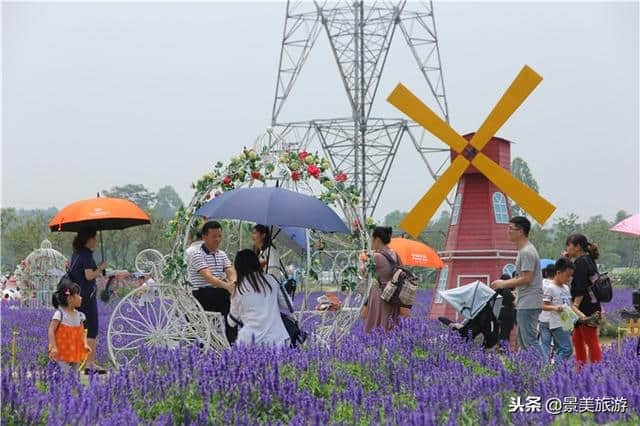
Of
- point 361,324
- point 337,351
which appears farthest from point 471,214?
point 337,351

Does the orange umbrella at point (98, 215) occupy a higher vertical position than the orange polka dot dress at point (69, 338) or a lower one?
higher

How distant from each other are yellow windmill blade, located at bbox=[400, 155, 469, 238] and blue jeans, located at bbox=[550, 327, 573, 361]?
554 cm

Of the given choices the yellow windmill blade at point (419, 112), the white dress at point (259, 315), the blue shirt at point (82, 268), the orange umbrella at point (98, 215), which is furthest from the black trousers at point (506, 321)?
the blue shirt at point (82, 268)

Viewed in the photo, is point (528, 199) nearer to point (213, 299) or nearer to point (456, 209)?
point (456, 209)

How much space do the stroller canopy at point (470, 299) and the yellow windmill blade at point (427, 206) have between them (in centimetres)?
410

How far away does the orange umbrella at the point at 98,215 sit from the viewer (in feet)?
31.4

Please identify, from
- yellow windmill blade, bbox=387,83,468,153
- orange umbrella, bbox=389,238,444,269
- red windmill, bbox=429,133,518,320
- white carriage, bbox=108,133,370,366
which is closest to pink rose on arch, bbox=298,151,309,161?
white carriage, bbox=108,133,370,366

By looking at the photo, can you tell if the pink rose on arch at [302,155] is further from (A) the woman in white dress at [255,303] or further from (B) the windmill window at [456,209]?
(B) the windmill window at [456,209]

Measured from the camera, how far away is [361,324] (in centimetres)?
1409

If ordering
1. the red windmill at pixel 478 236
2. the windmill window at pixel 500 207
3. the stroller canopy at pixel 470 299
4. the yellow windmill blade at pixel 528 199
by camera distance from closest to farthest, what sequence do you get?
the stroller canopy at pixel 470 299 → the yellow windmill blade at pixel 528 199 → the red windmill at pixel 478 236 → the windmill window at pixel 500 207

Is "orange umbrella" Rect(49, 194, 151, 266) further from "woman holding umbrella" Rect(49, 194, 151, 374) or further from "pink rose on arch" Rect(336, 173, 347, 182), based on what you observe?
"pink rose on arch" Rect(336, 173, 347, 182)

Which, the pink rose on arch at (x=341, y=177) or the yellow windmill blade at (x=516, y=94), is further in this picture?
the yellow windmill blade at (x=516, y=94)

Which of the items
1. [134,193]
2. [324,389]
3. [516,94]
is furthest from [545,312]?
[134,193]

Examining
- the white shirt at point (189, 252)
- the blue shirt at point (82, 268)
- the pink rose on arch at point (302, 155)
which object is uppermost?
the pink rose on arch at point (302, 155)
